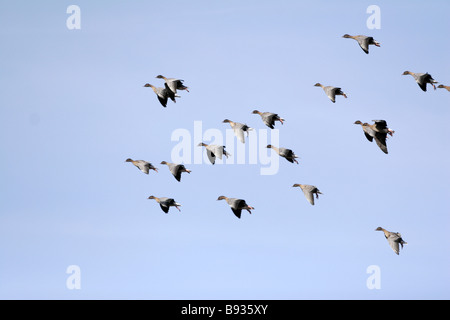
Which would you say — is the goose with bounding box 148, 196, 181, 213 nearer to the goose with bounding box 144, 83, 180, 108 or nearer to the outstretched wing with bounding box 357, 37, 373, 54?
the goose with bounding box 144, 83, 180, 108

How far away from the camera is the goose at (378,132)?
7625 centimetres

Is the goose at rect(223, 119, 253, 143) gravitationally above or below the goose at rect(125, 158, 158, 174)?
above

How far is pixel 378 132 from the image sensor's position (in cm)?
7700

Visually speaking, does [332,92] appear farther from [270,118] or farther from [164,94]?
[164,94]

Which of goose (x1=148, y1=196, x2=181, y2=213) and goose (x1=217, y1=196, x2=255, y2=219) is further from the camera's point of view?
goose (x1=148, y1=196, x2=181, y2=213)

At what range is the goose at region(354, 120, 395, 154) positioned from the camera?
7625 centimetres

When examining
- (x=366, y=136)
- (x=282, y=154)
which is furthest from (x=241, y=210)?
(x=366, y=136)

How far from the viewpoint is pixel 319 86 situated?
8669 centimetres

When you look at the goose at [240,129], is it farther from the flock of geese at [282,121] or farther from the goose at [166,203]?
the goose at [166,203]

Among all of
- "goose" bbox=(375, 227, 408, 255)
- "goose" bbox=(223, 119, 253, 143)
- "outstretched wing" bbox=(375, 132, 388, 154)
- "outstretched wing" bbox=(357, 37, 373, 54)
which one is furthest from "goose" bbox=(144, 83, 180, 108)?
"goose" bbox=(375, 227, 408, 255)

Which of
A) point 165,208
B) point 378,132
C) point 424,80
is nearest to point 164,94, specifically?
point 165,208
